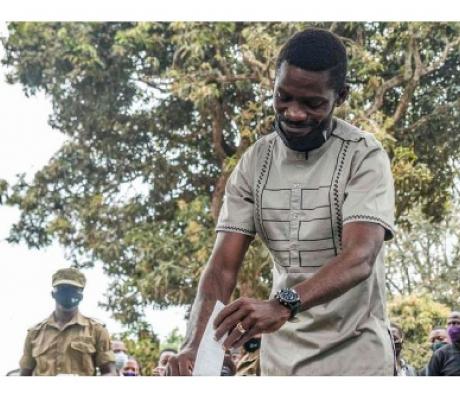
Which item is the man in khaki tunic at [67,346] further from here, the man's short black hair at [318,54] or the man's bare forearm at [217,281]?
the man's short black hair at [318,54]

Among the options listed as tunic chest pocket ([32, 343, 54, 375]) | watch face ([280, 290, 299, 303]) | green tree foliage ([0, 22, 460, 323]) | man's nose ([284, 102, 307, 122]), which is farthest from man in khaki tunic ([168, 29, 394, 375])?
green tree foliage ([0, 22, 460, 323])

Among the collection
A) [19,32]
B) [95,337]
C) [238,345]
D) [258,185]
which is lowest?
[238,345]

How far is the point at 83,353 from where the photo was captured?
5.88 m

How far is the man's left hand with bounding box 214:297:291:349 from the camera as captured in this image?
1.80m

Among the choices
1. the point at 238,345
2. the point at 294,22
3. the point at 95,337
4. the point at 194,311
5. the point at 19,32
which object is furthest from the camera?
the point at 19,32

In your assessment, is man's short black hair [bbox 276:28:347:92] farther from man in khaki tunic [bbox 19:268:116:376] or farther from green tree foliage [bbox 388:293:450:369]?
green tree foliage [bbox 388:293:450:369]

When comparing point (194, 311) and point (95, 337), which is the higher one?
point (95, 337)

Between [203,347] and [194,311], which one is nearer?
[203,347]

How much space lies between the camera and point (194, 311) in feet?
7.08

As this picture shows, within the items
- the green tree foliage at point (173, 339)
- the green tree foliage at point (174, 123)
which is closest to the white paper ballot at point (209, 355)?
the green tree foliage at point (174, 123)

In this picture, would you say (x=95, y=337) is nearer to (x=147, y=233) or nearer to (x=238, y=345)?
(x=238, y=345)

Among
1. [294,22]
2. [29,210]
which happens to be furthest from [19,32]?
[294,22]

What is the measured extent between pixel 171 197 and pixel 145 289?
4.90 feet

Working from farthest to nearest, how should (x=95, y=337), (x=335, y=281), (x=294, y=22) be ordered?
1. (x=294, y=22)
2. (x=95, y=337)
3. (x=335, y=281)
